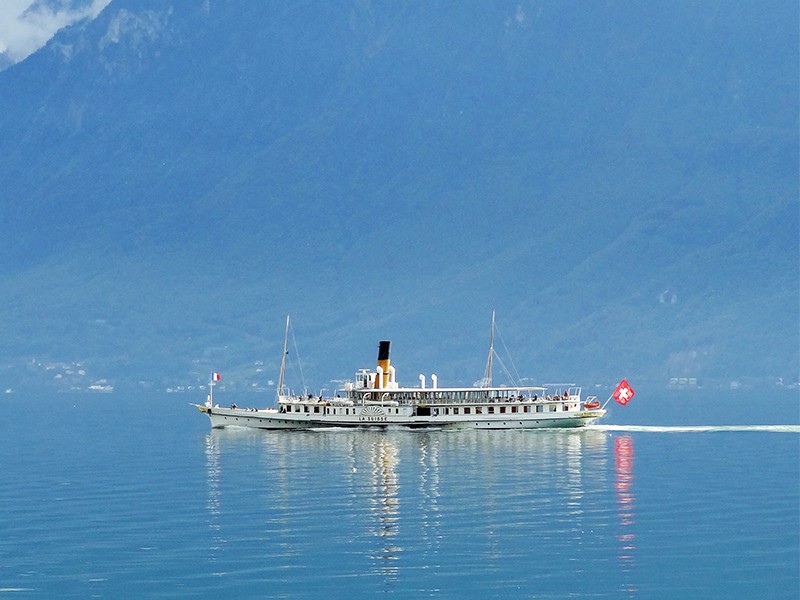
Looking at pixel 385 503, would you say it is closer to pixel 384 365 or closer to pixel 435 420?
pixel 435 420

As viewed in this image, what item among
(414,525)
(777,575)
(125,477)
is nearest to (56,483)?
(125,477)

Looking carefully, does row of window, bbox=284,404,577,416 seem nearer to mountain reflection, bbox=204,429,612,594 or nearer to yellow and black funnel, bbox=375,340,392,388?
yellow and black funnel, bbox=375,340,392,388

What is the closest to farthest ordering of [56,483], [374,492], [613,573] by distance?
1. [613,573]
2. [374,492]
3. [56,483]

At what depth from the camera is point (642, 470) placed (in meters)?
98.6

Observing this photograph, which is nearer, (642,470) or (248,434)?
(642,470)

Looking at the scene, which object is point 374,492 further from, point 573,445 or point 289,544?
point 573,445

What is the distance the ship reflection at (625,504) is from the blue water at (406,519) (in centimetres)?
15

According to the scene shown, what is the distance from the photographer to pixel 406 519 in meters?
74.9

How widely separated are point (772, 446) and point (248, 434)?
41.1m

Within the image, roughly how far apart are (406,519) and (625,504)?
11969 mm

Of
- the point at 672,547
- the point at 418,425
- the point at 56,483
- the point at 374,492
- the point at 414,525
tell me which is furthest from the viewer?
the point at 418,425

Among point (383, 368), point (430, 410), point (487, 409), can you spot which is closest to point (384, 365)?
point (383, 368)

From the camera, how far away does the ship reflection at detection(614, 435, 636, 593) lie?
63.5 meters

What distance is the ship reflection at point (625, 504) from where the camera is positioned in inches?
2501
